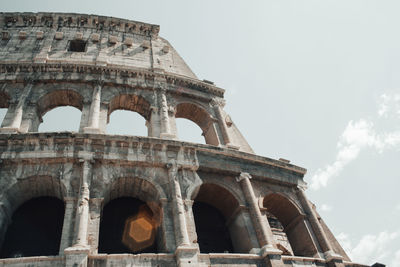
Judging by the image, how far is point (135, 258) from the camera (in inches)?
303

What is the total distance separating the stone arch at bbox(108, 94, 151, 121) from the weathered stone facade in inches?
1.7

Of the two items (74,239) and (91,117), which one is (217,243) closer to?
(74,239)

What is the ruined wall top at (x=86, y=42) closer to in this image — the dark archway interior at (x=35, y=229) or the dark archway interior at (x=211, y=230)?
the dark archway interior at (x=35, y=229)

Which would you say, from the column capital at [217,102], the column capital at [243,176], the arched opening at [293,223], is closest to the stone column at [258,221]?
the column capital at [243,176]

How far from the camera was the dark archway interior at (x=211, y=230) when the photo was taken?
10.1 m

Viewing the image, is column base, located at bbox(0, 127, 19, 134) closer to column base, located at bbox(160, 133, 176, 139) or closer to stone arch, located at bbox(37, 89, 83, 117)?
stone arch, located at bbox(37, 89, 83, 117)

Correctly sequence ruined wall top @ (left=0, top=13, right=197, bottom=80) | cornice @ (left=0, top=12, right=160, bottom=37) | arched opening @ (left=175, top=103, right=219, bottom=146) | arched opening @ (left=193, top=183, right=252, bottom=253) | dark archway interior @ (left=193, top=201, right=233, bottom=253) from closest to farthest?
arched opening @ (left=193, top=183, right=252, bottom=253) → dark archway interior @ (left=193, top=201, right=233, bottom=253) → arched opening @ (left=175, top=103, right=219, bottom=146) → ruined wall top @ (left=0, top=13, right=197, bottom=80) → cornice @ (left=0, top=12, right=160, bottom=37)

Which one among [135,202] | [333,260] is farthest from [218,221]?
[333,260]

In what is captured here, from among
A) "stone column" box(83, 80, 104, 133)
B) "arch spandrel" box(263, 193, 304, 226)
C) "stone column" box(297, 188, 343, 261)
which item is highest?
"stone column" box(83, 80, 104, 133)

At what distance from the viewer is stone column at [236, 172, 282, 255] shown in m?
8.91

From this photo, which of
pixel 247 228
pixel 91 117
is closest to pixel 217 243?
pixel 247 228

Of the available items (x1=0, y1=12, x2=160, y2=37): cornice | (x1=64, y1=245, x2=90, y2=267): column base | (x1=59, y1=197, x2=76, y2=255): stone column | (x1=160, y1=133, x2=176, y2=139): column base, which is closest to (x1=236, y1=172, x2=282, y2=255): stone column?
(x1=160, y1=133, x2=176, y2=139): column base

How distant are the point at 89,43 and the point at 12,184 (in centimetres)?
876

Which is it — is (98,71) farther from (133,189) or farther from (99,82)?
(133,189)
